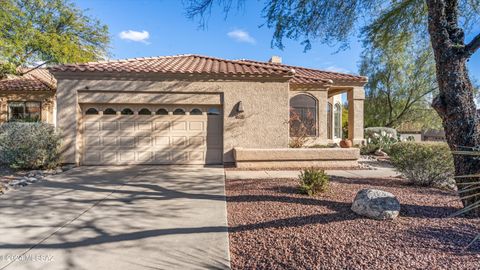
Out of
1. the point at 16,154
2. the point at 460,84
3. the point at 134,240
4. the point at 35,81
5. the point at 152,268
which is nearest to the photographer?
the point at 152,268

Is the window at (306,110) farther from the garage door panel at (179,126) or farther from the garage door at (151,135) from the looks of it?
the garage door panel at (179,126)

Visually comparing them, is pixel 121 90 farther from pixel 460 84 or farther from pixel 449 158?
pixel 449 158

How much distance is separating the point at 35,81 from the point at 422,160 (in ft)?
75.9

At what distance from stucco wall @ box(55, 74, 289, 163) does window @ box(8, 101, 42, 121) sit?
10.3 m

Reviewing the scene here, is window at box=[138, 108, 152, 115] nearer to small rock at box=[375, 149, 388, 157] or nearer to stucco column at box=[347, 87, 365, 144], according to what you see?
stucco column at box=[347, 87, 365, 144]

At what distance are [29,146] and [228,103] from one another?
747 centimetres

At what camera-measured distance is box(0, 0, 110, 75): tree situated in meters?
14.1

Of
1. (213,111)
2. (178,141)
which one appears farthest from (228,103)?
(178,141)

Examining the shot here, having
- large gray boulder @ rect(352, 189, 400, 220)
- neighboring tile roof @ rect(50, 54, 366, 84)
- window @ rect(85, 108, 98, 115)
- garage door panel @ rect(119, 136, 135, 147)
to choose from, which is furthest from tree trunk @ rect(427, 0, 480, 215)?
window @ rect(85, 108, 98, 115)

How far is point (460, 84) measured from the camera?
15.8 ft

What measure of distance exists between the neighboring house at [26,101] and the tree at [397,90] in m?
24.1

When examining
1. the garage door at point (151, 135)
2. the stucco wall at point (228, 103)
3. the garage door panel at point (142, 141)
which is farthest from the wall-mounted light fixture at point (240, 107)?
the garage door panel at point (142, 141)

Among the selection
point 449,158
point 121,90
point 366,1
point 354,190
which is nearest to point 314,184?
point 354,190

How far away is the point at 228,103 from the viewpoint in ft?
35.7
